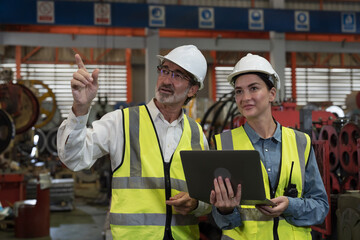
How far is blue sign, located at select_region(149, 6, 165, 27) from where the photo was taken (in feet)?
28.8

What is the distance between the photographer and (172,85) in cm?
206

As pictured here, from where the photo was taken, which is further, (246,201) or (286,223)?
(286,223)

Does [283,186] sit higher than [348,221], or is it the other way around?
[283,186]

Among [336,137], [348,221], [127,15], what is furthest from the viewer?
[127,15]

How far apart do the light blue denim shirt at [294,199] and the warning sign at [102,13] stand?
710 centimetres

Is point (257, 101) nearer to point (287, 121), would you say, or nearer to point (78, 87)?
point (78, 87)

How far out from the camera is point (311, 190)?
6.15 feet

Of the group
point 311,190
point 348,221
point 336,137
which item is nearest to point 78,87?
point 311,190

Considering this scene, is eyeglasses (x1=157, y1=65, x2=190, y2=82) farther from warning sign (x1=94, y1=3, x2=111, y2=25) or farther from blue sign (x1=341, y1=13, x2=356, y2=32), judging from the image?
blue sign (x1=341, y1=13, x2=356, y2=32)

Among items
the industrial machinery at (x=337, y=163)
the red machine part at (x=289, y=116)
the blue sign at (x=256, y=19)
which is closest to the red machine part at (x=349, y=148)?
the industrial machinery at (x=337, y=163)

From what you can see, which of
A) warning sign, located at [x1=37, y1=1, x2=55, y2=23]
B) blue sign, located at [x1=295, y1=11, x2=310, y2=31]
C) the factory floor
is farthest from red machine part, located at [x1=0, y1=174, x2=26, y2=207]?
blue sign, located at [x1=295, y1=11, x2=310, y2=31]

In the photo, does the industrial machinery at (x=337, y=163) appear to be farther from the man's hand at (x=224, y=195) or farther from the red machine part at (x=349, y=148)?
the man's hand at (x=224, y=195)

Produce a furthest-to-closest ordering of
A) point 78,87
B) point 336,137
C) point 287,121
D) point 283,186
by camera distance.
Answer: point 287,121 → point 336,137 → point 283,186 → point 78,87

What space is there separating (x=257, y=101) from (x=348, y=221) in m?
1.30
